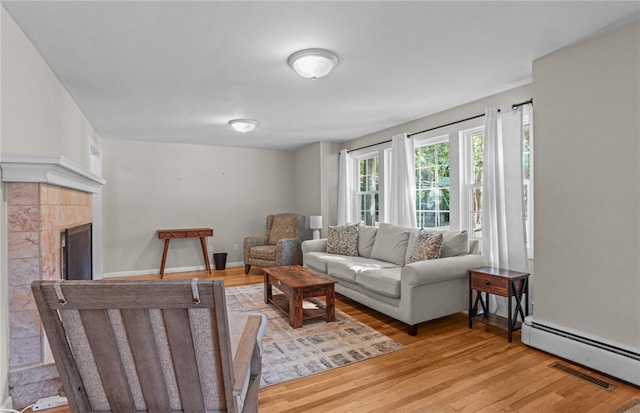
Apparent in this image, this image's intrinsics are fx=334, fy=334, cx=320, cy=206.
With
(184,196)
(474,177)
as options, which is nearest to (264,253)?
(184,196)

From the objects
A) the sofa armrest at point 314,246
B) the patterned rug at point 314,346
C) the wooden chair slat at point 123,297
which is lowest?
the patterned rug at point 314,346

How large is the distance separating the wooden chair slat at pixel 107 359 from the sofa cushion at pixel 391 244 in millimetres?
3142

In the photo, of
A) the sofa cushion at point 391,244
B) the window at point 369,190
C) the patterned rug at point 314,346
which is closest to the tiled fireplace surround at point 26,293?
the patterned rug at point 314,346

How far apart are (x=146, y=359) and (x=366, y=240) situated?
359 centimetres

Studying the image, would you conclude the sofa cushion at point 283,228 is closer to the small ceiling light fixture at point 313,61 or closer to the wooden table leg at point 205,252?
the wooden table leg at point 205,252

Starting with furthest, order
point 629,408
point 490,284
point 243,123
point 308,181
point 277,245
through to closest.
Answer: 1. point 308,181
2. point 277,245
3. point 243,123
4. point 490,284
5. point 629,408

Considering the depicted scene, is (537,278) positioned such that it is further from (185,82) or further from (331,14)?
(185,82)

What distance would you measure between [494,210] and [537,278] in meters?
0.81

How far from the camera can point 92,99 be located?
3391 mm

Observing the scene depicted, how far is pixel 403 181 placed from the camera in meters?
4.43

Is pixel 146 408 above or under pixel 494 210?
under

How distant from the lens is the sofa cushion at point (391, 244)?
393 centimetres

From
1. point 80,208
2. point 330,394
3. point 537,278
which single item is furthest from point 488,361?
point 80,208

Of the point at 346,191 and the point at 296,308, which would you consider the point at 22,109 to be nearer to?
the point at 296,308
